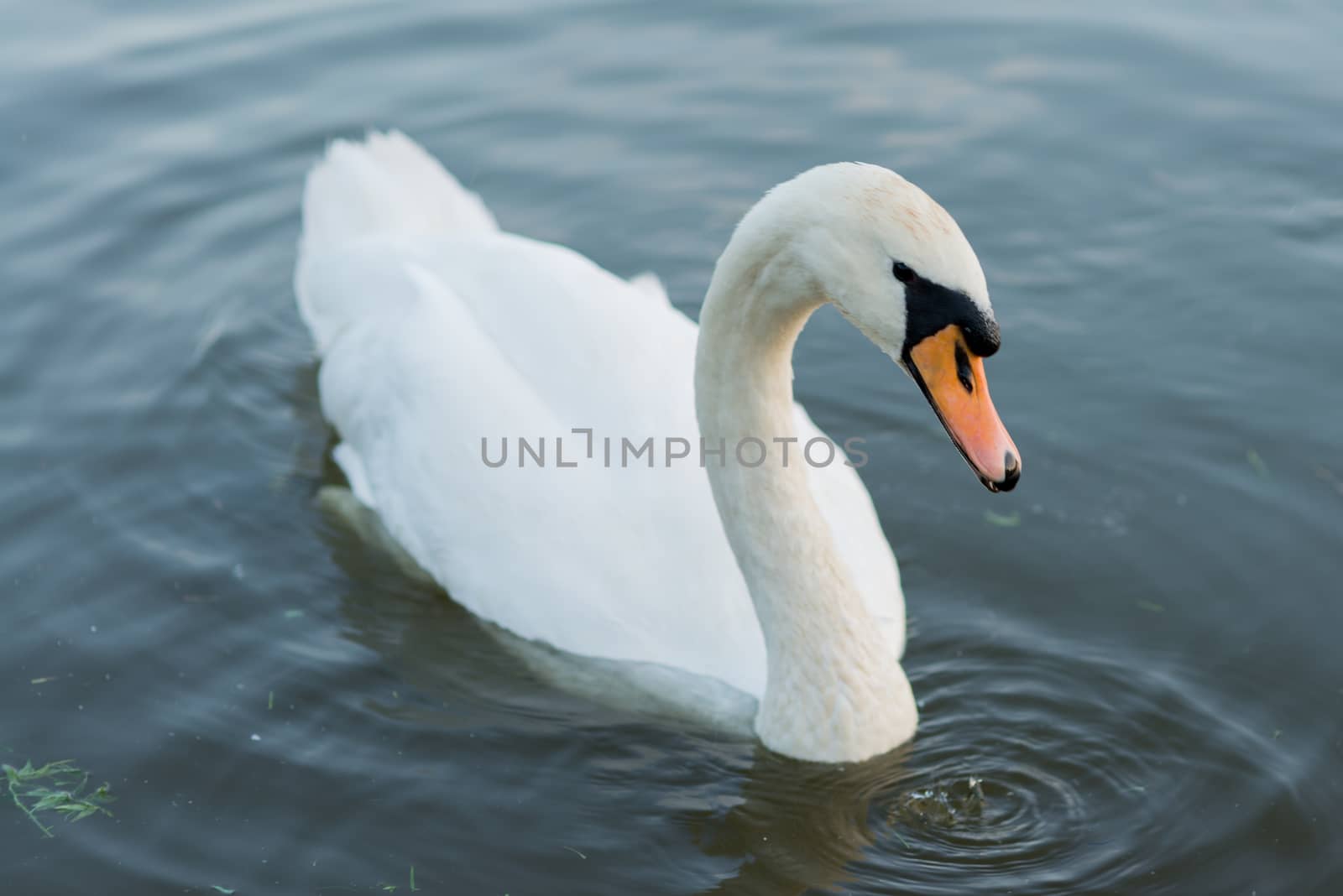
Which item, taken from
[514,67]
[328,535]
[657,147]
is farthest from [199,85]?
[328,535]

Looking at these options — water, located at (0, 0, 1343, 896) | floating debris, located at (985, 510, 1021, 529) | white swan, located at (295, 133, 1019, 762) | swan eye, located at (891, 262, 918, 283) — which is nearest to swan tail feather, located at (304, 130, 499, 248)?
white swan, located at (295, 133, 1019, 762)

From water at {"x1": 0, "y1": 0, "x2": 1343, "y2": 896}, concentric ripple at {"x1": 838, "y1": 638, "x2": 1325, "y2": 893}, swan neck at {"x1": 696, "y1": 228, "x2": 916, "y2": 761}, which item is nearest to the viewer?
concentric ripple at {"x1": 838, "y1": 638, "x2": 1325, "y2": 893}

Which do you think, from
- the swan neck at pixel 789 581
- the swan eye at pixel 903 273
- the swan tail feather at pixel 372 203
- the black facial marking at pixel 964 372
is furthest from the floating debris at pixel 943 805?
the swan tail feather at pixel 372 203

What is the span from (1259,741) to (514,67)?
7.35m

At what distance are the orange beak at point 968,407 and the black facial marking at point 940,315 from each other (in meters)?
0.04

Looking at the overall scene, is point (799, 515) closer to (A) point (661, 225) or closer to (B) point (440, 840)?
(B) point (440, 840)

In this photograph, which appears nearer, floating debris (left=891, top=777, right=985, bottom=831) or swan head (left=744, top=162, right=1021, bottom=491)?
swan head (left=744, top=162, right=1021, bottom=491)

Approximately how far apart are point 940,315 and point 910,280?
0.13m

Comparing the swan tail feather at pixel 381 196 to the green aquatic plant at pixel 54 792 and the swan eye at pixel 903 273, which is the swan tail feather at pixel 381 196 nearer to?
the green aquatic plant at pixel 54 792

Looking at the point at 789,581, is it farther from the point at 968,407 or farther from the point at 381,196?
the point at 381,196

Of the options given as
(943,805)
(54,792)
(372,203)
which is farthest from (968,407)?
(372,203)

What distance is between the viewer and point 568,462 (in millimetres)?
6062

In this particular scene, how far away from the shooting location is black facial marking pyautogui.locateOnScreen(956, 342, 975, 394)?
4430 mm

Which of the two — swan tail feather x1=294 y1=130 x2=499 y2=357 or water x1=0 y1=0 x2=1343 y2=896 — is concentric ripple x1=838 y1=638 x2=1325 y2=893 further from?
swan tail feather x1=294 y1=130 x2=499 y2=357
